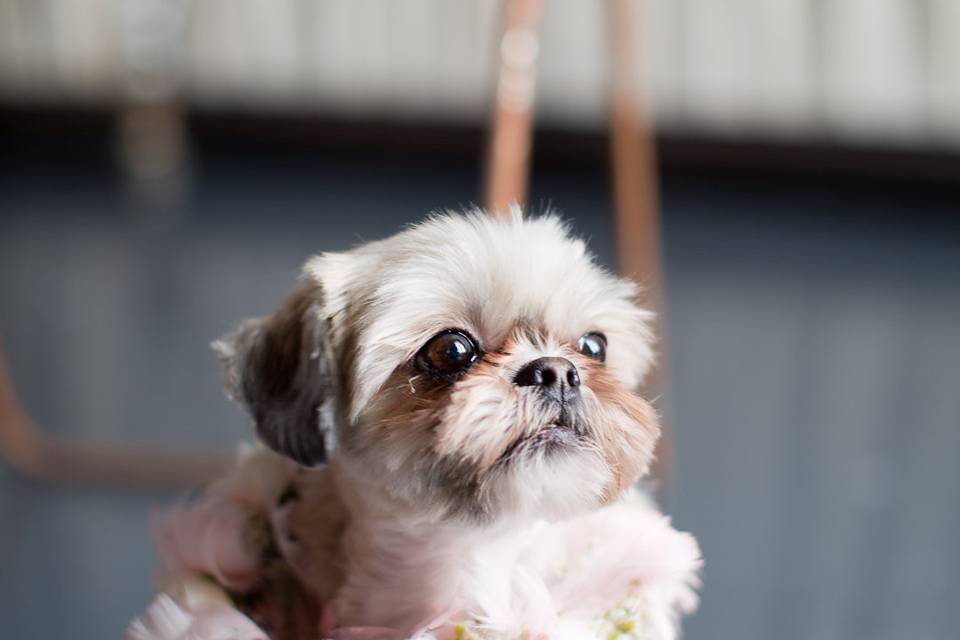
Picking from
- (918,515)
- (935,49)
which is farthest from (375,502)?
(935,49)

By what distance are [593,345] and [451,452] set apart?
141 millimetres

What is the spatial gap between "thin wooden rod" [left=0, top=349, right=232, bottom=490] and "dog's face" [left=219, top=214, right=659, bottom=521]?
94cm

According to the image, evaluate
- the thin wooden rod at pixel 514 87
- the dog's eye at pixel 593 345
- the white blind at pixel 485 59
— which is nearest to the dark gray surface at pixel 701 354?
the white blind at pixel 485 59

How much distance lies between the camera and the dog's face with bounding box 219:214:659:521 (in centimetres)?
64

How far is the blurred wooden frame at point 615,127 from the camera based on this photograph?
3.90 ft

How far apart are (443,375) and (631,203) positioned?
799 mm

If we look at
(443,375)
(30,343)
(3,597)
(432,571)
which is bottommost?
(3,597)

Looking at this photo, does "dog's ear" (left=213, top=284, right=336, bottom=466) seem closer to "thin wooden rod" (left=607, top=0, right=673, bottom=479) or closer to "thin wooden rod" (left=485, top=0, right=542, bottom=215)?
"thin wooden rod" (left=485, top=0, right=542, bottom=215)

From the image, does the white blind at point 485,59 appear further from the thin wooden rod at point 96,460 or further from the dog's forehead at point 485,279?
the dog's forehead at point 485,279

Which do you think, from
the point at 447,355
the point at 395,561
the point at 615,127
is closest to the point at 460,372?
the point at 447,355

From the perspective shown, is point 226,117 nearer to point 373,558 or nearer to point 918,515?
point 918,515

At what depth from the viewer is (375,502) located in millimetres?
723

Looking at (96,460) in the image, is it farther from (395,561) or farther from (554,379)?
(554,379)

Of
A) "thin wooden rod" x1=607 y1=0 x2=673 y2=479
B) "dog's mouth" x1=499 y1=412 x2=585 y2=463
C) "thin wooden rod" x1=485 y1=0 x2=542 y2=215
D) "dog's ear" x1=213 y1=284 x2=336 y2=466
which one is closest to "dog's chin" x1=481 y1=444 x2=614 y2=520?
"dog's mouth" x1=499 y1=412 x2=585 y2=463
